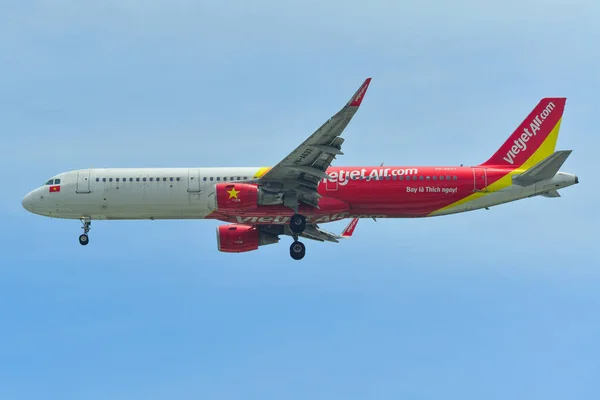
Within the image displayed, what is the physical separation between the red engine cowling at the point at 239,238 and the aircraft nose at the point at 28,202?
419 inches

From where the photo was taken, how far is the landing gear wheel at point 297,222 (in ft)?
180

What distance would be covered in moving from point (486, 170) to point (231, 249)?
1515cm

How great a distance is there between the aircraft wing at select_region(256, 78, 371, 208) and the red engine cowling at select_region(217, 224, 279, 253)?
5.56 metres

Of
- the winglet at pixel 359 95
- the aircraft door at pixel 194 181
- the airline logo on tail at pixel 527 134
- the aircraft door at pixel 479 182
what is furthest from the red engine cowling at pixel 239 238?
the airline logo on tail at pixel 527 134

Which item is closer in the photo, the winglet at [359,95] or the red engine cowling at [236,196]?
the winglet at [359,95]

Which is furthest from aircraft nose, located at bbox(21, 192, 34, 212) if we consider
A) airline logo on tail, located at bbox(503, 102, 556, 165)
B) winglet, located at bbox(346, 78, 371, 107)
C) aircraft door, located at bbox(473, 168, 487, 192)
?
airline logo on tail, located at bbox(503, 102, 556, 165)

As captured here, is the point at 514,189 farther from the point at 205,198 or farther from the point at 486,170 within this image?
the point at 205,198

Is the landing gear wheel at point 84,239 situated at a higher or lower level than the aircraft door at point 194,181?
lower

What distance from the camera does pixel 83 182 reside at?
57438 mm

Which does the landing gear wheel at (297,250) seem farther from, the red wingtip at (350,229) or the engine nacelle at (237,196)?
the red wingtip at (350,229)

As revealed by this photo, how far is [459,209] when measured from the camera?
183 feet

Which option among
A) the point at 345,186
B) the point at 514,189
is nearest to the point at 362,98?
the point at 345,186

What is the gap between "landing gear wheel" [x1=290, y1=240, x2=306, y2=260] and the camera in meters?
56.0

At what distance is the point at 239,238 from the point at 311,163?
29.0ft
